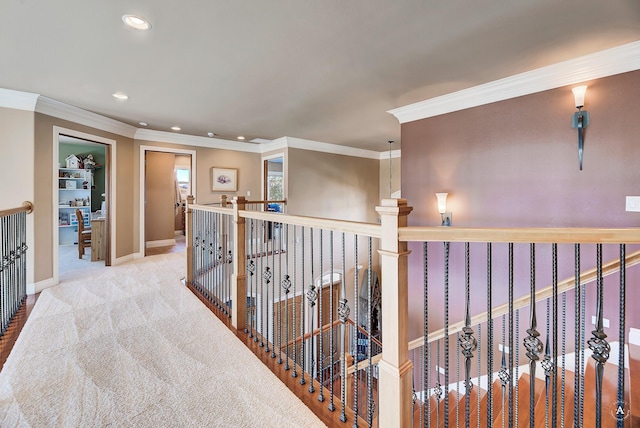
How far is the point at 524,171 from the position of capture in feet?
9.26

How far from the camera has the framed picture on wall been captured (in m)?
5.76

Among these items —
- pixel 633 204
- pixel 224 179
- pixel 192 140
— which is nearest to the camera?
pixel 633 204

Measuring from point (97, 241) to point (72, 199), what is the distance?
2.44m

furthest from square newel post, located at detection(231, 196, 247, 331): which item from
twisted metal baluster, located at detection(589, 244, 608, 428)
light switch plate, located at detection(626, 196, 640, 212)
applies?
light switch plate, located at detection(626, 196, 640, 212)

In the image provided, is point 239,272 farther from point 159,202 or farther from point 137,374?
point 159,202

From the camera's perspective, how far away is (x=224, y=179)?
589 cm

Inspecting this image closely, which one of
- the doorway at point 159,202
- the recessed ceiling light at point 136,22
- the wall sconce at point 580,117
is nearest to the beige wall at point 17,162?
the recessed ceiling light at point 136,22

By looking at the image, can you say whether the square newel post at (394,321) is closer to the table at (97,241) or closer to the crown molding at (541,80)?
the crown molding at (541,80)

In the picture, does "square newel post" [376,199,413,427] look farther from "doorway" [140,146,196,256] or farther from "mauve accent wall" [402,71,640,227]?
"doorway" [140,146,196,256]

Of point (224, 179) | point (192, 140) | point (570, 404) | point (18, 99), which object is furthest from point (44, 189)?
point (570, 404)

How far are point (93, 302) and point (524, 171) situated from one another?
4.48 meters

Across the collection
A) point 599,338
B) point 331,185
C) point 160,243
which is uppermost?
point 331,185

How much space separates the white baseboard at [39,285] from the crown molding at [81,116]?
6.62 feet

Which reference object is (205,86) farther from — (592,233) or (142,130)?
(592,233)
